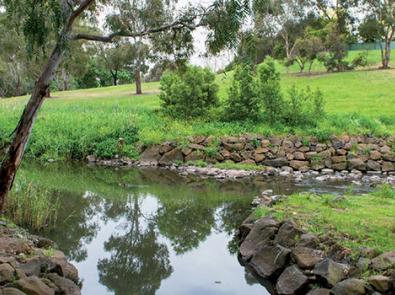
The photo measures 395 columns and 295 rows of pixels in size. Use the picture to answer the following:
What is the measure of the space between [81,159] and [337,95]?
15605mm

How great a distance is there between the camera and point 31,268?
7.52m

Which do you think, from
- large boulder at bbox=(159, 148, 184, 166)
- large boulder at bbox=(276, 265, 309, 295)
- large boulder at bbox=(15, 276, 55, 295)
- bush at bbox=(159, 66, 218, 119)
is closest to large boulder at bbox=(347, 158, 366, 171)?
large boulder at bbox=(159, 148, 184, 166)

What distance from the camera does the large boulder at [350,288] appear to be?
664 cm

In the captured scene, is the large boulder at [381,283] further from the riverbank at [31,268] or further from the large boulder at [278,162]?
the large boulder at [278,162]

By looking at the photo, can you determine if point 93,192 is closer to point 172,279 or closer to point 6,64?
point 172,279

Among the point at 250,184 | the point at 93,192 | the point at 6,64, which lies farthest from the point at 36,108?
the point at 6,64

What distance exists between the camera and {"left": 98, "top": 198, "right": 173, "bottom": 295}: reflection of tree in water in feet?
29.6

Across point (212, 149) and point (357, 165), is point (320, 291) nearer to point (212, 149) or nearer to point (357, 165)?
point (357, 165)

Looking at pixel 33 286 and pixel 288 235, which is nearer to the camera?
pixel 33 286

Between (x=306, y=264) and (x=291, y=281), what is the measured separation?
34cm

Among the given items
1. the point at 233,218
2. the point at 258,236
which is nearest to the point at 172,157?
the point at 233,218

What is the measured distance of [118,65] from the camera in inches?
2128

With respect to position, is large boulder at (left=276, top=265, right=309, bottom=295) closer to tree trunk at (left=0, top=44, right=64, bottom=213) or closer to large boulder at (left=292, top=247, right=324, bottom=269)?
large boulder at (left=292, top=247, right=324, bottom=269)

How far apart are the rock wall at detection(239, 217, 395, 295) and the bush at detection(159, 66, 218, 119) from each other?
49.3 feet
